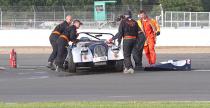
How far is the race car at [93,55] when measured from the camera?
16.4 meters

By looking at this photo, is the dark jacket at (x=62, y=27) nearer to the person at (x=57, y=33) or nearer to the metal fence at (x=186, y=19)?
the person at (x=57, y=33)

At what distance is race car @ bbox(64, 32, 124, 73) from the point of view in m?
16.4

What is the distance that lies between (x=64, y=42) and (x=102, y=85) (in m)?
3.63

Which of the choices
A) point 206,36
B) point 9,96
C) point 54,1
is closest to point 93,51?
point 9,96

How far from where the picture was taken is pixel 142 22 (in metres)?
18.5

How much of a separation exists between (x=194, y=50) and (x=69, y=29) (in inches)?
541

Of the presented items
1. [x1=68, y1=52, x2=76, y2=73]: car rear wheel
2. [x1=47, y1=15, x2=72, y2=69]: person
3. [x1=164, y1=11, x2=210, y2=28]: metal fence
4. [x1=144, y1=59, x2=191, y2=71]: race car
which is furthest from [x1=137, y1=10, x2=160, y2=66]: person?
[x1=164, y1=11, x2=210, y2=28]: metal fence

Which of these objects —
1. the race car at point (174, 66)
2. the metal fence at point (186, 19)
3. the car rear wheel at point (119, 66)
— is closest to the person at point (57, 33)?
the car rear wheel at point (119, 66)

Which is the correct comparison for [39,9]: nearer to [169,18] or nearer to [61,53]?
[169,18]

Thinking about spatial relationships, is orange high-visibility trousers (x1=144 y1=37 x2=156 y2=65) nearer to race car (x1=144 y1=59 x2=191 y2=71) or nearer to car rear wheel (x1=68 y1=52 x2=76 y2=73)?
race car (x1=144 y1=59 x2=191 y2=71)

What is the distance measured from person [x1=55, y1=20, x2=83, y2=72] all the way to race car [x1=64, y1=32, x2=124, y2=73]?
162 mm

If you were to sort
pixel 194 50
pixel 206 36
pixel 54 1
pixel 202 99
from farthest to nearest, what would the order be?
pixel 54 1
pixel 206 36
pixel 194 50
pixel 202 99

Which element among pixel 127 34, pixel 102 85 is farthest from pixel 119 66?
pixel 102 85

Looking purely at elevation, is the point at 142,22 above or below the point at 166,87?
above
